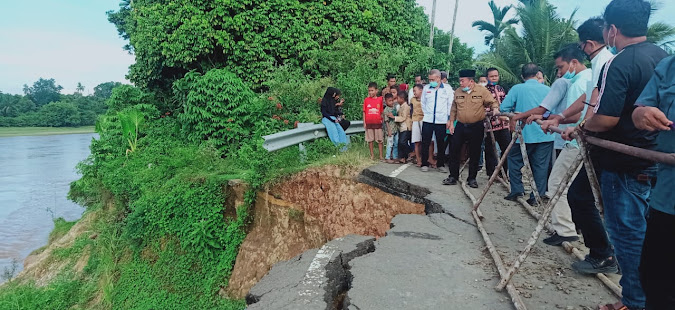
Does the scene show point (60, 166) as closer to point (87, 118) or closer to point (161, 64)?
point (161, 64)

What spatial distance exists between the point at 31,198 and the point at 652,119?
2867 centimetres

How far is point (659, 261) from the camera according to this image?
192 cm

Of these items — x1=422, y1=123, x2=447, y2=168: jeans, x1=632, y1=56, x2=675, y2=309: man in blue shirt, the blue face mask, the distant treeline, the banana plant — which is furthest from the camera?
the distant treeline

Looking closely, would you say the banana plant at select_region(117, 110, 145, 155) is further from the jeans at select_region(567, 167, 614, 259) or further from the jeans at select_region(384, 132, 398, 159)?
the jeans at select_region(567, 167, 614, 259)

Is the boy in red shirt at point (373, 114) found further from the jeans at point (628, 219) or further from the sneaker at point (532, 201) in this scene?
the jeans at point (628, 219)

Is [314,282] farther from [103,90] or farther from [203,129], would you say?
[103,90]

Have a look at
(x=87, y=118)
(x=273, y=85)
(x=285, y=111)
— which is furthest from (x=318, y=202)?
(x=87, y=118)

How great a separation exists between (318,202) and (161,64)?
28.8 feet

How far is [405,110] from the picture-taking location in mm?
7754

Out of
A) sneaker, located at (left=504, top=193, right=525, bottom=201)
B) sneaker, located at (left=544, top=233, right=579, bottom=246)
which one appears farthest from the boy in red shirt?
sneaker, located at (left=544, top=233, right=579, bottom=246)

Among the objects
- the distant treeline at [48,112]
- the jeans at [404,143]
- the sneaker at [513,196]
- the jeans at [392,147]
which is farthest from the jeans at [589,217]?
the distant treeline at [48,112]

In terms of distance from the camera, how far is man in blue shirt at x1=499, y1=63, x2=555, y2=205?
518 cm

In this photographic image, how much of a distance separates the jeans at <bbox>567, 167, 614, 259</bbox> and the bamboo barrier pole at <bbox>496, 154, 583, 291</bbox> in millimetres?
464

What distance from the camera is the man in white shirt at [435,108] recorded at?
685cm
